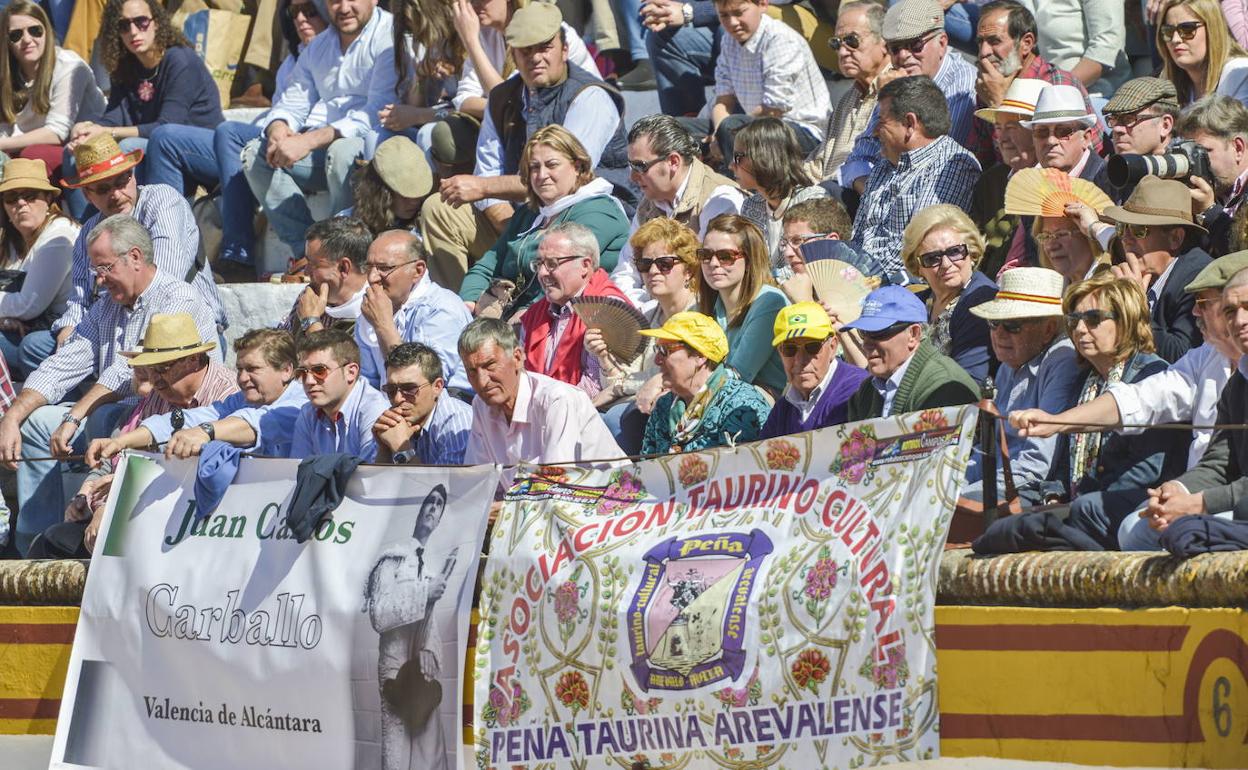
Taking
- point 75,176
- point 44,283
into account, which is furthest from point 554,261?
point 75,176

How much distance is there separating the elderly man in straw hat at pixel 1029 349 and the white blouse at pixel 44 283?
5.97m

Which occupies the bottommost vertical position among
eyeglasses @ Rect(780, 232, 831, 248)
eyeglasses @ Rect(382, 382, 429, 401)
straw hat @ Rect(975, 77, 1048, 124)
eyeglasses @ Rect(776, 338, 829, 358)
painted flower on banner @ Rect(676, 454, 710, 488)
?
painted flower on banner @ Rect(676, 454, 710, 488)

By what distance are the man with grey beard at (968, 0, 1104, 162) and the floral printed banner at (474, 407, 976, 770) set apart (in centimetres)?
346

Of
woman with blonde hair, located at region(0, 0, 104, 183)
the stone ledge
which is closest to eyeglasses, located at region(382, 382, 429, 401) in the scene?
the stone ledge

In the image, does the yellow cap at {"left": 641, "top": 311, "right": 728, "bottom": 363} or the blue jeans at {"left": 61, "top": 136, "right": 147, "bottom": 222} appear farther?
the blue jeans at {"left": 61, "top": 136, "right": 147, "bottom": 222}

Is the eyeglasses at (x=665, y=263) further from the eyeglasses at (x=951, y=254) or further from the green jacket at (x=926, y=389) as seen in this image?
the green jacket at (x=926, y=389)

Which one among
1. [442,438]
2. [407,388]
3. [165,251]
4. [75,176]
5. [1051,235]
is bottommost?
[442,438]

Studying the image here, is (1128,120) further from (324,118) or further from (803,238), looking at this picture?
(324,118)

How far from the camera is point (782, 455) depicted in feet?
24.1

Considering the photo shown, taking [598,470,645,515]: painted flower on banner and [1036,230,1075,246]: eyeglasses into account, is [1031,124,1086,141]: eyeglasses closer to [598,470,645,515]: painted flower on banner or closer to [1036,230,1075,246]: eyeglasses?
[1036,230,1075,246]: eyeglasses

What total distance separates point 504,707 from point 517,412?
4.30ft

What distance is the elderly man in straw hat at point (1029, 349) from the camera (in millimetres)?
7777

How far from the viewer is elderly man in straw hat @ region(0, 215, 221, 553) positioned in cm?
1070

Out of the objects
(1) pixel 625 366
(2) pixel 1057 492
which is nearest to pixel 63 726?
(1) pixel 625 366
